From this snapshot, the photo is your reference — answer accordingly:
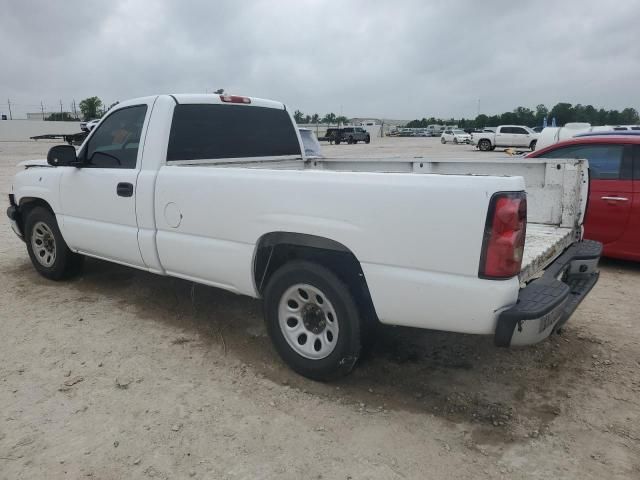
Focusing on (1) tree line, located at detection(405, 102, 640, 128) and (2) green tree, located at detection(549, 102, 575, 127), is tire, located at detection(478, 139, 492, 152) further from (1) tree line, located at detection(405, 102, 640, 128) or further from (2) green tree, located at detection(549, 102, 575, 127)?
(2) green tree, located at detection(549, 102, 575, 127)

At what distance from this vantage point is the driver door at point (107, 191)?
4.25 meters

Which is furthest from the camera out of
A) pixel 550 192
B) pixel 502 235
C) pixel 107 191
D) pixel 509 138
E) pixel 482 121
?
pixel 482 121

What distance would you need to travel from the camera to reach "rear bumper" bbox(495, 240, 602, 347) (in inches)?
102

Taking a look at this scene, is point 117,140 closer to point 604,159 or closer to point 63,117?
point 604,159

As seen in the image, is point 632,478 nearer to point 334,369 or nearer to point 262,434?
point 334,369

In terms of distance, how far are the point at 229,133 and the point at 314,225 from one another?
186 cm

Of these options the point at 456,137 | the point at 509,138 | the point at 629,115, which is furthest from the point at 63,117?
the point at 629,115

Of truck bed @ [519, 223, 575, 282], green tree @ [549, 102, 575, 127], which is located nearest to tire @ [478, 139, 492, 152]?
truck bed @ [519, 223, 575, 282]

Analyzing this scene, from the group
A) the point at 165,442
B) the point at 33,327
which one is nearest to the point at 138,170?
the point at 33,327

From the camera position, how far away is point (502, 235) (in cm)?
256

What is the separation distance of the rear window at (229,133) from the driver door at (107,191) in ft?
1.08

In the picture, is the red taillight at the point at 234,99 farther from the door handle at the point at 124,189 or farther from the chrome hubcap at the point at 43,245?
the chrome hubcap at the point at 43,245

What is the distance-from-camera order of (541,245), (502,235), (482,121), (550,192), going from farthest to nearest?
(482,121) → (550,192) → (541,245) → (502,235)

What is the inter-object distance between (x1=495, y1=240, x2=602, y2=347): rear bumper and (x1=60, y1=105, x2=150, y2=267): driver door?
2968 millimetres
